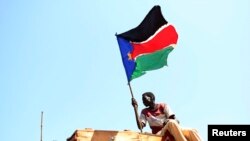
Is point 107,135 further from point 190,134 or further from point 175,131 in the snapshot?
point 190,134

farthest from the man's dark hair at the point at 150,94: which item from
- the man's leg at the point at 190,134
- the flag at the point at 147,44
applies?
the man's leg at the point at 190,134

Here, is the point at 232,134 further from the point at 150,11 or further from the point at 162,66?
the point at 150,11

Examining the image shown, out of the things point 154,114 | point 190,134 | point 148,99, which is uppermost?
point 148,99

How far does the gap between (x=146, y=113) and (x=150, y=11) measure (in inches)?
132

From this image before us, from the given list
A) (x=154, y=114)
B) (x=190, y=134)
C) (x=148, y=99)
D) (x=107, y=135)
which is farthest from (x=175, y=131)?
(x=148, y=99)

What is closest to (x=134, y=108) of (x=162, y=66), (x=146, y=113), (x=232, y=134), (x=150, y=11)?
(x=146, y=113)

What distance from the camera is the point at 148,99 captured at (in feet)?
25.8

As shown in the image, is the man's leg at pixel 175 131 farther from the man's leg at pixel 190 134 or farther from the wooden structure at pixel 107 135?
the wooden structure at pixel 107 135

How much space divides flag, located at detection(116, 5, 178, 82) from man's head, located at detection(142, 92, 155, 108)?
134 cm

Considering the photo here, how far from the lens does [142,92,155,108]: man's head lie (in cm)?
784

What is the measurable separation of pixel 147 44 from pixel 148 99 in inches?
86.5

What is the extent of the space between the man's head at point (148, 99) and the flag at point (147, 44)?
1.34 m

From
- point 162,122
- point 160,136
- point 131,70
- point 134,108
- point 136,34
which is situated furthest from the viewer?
point 136,34

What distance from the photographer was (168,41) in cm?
966
